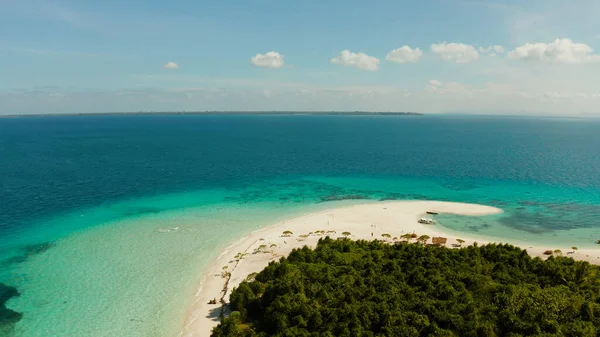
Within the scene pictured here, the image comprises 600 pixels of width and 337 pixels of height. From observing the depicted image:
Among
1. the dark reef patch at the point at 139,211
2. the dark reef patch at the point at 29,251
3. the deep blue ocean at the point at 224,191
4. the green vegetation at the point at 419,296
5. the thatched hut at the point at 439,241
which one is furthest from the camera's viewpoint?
the dark reef patch at the point at 139,211

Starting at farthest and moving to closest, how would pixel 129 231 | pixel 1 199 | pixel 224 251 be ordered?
1. pixel 1 199
2. pixel 129 231
3. pixel 224 251

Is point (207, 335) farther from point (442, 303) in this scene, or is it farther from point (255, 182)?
point (255, 182)

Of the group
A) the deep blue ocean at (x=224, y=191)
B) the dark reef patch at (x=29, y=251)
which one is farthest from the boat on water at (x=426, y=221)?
the dark reef patch at (x=29, y=251)

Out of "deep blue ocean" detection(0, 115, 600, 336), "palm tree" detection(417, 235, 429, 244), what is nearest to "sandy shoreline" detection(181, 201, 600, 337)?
"palm tree" detection(417, 235, 429, 244)

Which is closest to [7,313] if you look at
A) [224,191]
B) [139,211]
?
[139,211]

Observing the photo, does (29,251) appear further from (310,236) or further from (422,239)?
(422,239)

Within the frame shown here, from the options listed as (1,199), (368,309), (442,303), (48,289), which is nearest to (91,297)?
(48,289)

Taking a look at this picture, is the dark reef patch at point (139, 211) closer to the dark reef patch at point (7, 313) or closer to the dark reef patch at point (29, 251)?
the dark reef patch at point (29, 251)

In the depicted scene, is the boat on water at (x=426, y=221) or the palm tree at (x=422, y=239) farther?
the boat on water at (x=426, y=221)
